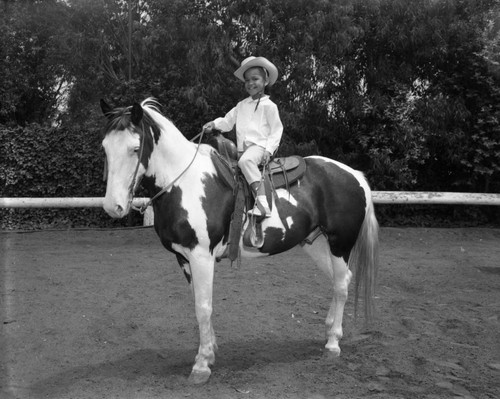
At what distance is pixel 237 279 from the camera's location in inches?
270

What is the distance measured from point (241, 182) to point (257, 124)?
Answer: 54 cm

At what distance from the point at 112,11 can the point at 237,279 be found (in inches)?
447

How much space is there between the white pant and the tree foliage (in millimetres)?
5917

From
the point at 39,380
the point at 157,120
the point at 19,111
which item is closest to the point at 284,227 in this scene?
the point at 157,120

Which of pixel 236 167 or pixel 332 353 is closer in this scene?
pixel 236 167

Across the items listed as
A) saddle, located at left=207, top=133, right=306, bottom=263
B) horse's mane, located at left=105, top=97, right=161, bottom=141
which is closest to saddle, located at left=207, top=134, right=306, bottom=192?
saddle, located at left=207, top=133, right=306, bottom=263

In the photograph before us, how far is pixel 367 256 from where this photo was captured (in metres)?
4.97

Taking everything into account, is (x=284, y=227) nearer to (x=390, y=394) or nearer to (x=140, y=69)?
(x=390, y=394)

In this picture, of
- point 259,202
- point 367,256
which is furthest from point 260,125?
point 367,256

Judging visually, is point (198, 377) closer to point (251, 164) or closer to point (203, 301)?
point (203, 301)

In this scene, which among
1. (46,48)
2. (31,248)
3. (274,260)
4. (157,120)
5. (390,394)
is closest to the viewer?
(390,394)

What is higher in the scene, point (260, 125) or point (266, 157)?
point (260, 125)

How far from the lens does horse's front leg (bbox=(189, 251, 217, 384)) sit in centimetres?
396

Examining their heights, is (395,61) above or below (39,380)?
above
